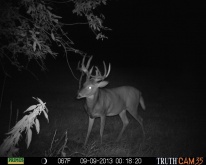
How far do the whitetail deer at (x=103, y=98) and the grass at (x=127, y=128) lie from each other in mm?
435

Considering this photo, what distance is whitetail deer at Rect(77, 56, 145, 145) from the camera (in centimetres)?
722

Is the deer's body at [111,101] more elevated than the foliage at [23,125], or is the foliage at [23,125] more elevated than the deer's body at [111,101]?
the deer's body at [111,101]

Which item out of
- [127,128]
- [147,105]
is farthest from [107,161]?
[147,105]

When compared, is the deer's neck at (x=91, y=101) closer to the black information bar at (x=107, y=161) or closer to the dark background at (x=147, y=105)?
the dark background at (x=147, y=105)

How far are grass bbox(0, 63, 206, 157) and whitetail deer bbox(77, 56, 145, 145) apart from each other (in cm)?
43

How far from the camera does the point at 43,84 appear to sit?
50.6ft

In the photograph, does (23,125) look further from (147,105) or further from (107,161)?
(147,105)

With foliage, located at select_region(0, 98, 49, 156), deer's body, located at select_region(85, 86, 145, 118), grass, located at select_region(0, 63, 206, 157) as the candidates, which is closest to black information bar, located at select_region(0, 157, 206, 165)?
grass, located at select_region(0, 63, 206, 157)

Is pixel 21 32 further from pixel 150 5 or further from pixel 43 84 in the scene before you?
pixel 150 5

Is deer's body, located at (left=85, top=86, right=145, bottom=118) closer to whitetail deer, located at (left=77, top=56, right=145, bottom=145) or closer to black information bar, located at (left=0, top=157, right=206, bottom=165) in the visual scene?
whitetail deer, located at (left=77, top=56, right=145, bottom=145)

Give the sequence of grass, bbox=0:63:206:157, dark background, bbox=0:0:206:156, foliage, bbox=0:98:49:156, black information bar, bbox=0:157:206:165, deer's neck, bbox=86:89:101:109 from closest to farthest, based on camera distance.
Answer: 1. foliage, bbox=0:98:49:156
2. black information bar, bbox=0:157:206:165
3. grass, bbox=0:63:206:157
4. dark background, bbox=0:0:206:156
5. deer's neck, bbox=86:89:101:109

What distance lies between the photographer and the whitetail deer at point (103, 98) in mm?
7223

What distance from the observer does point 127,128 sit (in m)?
8.36

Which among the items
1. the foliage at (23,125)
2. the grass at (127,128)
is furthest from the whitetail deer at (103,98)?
the foliage at (23,125)
